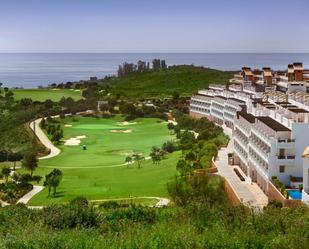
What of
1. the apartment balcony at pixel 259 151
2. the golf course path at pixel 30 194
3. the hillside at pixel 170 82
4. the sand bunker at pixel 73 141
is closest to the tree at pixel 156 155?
the golf course path at pixel 30 194

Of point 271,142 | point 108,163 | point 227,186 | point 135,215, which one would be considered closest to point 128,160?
point 108,163

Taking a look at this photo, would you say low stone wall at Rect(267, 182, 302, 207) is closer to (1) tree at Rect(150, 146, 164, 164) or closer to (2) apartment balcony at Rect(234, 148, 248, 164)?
(2) apartment balcony at Rect(234, 148, 248, 164)

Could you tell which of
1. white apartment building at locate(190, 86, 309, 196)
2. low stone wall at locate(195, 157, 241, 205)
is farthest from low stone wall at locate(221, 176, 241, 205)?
white apartment building at locate(190, 86, 309, 196)

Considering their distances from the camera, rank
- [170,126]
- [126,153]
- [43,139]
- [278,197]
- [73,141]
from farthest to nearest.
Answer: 1. [170,126]
2. [43,139]
3. [73,141]
4. [126,153]
5. [278,197]

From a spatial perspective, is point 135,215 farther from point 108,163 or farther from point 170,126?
point 170,126

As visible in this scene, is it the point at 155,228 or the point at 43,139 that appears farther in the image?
the point at 43,139

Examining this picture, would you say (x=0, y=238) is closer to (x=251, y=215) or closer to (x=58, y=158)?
(x=251, y=215)

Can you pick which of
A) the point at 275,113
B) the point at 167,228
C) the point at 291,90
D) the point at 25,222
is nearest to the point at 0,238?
the point at 25,222
